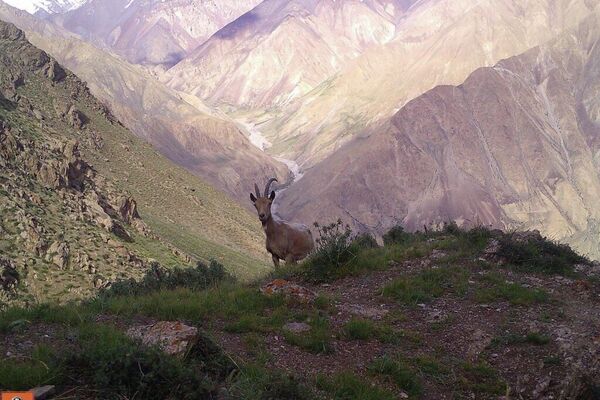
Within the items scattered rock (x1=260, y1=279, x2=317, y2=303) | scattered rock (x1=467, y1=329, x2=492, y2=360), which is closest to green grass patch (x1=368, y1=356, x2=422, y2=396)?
scattered rock (x1=467, y1=329, x2=492, y2=360)

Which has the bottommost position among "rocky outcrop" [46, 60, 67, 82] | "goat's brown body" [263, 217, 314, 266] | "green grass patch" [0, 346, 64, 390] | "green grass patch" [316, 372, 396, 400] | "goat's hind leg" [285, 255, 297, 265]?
"green grass patch" [0, 346, 64, 390]

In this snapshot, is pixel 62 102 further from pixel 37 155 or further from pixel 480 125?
pixel 480 125

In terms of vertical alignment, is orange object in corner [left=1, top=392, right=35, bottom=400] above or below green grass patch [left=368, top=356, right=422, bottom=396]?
below

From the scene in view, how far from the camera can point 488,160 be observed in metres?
130

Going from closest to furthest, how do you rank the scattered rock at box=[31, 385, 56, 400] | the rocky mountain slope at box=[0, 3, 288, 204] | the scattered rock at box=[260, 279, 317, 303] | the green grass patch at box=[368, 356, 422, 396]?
the scattered rock at box=[31, 385, 56, 400]
the green grass patch at box=[368, 356, 422, 396]
the scattered rock at box=[260, 279, 317, 303]
the rocky mountain slope at box=[0, 3, 288, 204]

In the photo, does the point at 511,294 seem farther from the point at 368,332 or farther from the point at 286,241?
the point at 286,241

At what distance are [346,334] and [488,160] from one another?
132232 millimetres

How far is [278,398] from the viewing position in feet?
16.5

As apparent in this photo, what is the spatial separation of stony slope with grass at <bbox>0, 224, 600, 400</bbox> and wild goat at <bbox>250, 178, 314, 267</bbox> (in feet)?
6.29

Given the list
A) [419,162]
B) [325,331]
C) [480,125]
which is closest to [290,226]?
[325,331]

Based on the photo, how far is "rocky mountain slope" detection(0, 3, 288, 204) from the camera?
133 m

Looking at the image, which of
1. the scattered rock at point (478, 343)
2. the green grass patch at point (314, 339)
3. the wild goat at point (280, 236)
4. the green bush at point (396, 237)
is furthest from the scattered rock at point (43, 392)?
the green bush at point (396, 237)

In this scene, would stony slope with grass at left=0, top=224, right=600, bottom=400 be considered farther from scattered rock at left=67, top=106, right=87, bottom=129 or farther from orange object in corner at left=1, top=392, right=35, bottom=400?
scattered rock at left=67, top=106, right=87, bottom=129

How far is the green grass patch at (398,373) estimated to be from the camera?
20.3 ft
